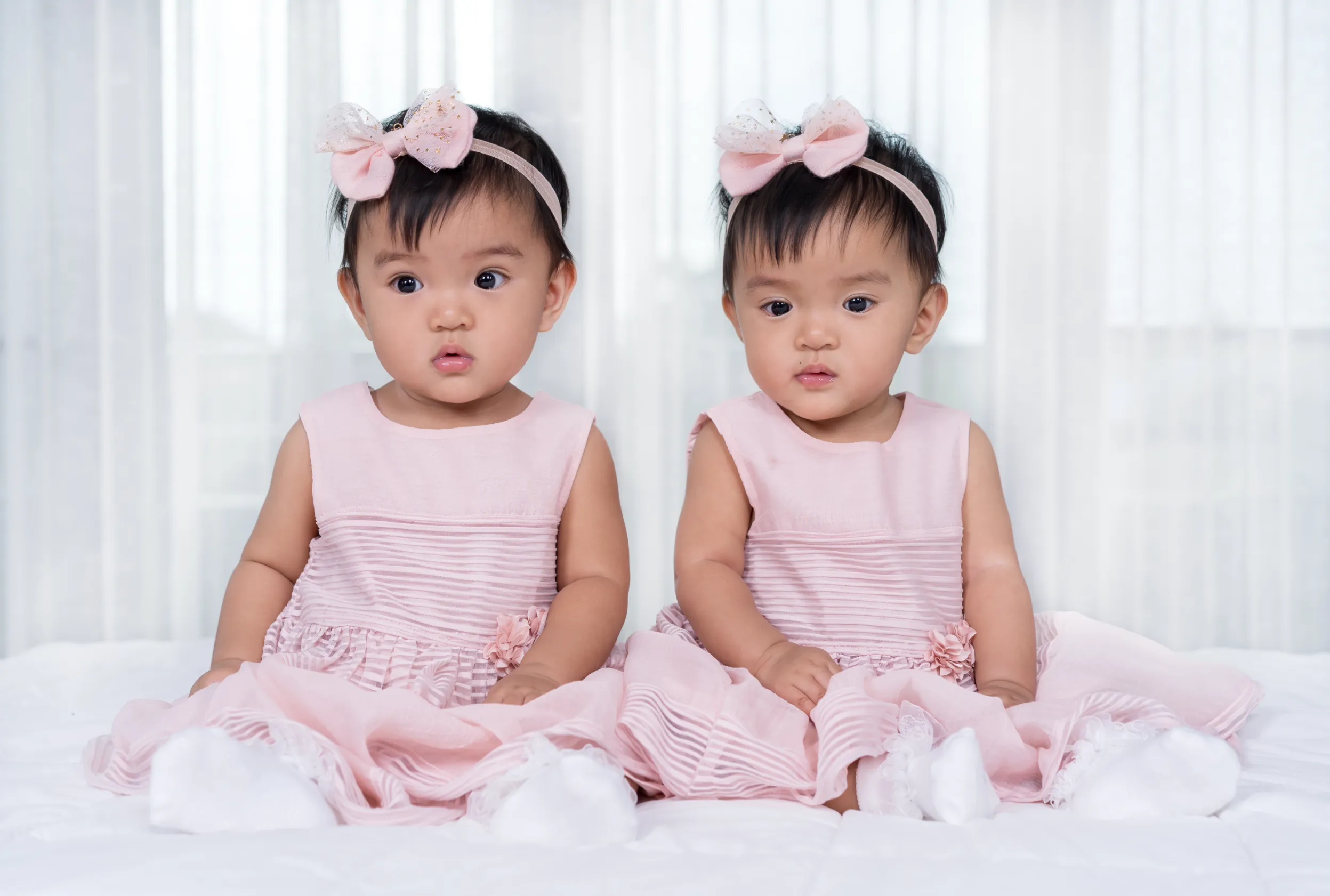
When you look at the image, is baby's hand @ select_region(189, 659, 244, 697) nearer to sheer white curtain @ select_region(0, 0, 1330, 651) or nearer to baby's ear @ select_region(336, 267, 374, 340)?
baby's ear @ select_region(336, 267, 374, 340)

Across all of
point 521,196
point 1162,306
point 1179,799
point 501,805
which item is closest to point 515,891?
point 501,805

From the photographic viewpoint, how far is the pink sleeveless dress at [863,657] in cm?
95

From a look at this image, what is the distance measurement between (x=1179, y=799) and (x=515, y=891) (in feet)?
1.70

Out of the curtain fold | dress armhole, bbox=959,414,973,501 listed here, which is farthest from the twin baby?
the curtain fold

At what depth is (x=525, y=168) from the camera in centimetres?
126

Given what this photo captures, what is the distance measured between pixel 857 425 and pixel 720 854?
0.66m

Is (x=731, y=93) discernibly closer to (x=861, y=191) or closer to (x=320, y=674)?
(x=861, y=191)

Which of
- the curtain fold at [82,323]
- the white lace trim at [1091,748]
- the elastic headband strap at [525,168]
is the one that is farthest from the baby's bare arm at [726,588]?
the curtain fold at [82,323]

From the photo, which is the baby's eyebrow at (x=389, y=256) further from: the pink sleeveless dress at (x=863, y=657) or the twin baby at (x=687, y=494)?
the pink sleeveless dress at (x=863, y=657)

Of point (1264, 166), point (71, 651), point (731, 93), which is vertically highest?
point (731, 93)

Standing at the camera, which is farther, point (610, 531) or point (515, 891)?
point (610, 531)

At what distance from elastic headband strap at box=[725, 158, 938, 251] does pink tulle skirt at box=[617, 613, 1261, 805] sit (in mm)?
528

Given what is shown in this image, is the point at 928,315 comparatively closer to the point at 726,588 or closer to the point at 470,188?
the point at 726,588

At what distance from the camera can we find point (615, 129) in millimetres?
1761
